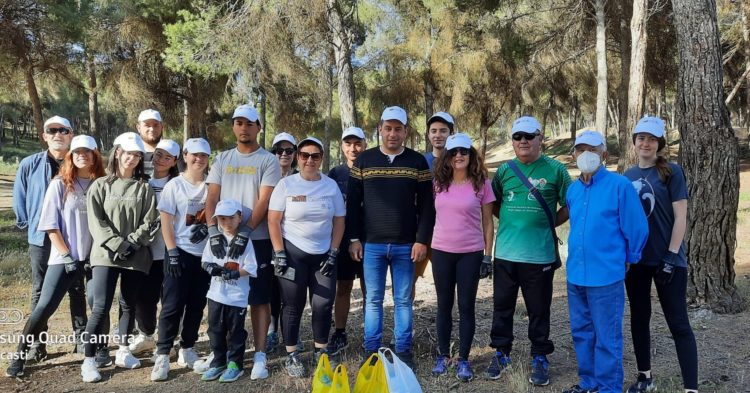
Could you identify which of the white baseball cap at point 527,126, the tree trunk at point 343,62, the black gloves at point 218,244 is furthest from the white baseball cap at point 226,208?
the tree trunk at point 343,62

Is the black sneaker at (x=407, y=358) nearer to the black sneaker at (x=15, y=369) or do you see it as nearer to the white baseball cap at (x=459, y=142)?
the white baseball cap at (x=459, y=142)

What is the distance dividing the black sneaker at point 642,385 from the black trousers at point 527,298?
569mm

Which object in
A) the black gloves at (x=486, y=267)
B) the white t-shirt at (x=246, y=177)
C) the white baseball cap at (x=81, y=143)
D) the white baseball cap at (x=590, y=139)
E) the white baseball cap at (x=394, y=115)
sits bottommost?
the black gloves at (x=486, y=267)

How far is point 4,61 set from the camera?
10555 mm

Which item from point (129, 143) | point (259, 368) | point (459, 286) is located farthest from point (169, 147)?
point (459, 286)

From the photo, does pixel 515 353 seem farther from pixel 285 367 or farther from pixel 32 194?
pixel 32 194

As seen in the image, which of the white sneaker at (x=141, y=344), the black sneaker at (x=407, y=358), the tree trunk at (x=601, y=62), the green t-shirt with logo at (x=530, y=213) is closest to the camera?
the green t-shirt with logo at (x=530, y=213)

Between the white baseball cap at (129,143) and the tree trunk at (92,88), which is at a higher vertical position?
the tree trunk at (92,88)

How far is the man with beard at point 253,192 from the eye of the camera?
4.07 m

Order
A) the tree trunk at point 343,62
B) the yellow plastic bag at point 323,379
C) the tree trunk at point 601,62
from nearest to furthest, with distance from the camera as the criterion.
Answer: the yellow plastic bag at point 323,379 → the tree trunk at point 343,62 → the tree trunk at point 601,62

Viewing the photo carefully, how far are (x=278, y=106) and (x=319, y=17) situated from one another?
5.92 m

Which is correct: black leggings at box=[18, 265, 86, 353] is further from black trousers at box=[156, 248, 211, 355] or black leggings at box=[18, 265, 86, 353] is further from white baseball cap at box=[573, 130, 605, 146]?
white baseball cap at box=[573, 130, 605, 146]

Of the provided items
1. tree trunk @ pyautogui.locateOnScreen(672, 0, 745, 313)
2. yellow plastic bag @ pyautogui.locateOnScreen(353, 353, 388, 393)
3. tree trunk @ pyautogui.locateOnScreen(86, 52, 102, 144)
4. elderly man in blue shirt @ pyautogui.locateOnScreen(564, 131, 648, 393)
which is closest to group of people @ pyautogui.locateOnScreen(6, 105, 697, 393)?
elderly man in blue shirt @ pyautogui.locateOnScreen(564, 131, 648, 393)

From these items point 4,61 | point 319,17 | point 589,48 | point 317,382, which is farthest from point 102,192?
point 589,48
